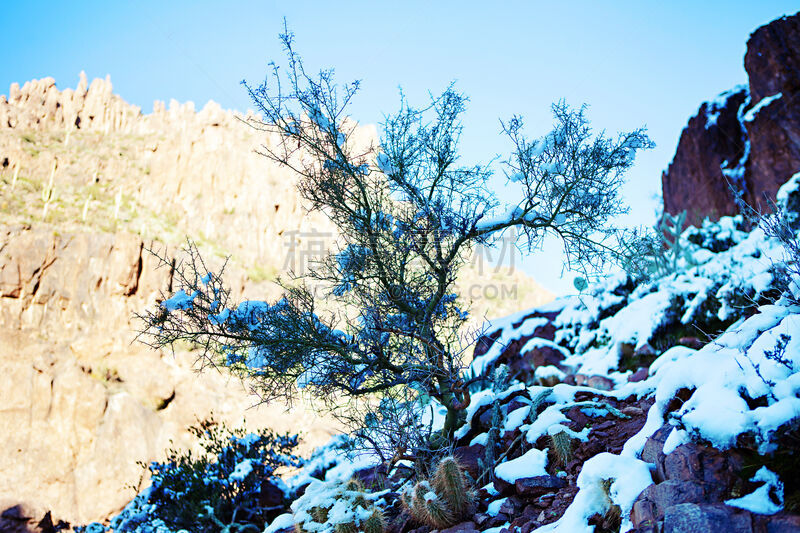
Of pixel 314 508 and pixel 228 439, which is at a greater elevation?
pixel 228 439

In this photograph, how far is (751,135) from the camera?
1137 cm

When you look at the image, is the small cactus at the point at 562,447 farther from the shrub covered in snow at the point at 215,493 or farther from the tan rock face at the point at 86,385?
the tan rock face at the point at 86,385

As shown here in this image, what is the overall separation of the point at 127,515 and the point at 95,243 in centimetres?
2855

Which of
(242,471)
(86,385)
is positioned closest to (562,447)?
(242,471)

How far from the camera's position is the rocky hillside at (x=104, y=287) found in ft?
76.8

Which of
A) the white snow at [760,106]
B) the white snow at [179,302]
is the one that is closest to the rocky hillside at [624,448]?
the white snow at [179,302]

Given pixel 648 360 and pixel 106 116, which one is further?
pixel 106 116

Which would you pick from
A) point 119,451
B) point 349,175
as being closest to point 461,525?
point 349,175

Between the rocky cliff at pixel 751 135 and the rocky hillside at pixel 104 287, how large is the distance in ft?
19.3

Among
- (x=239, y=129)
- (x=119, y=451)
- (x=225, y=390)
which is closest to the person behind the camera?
(x=119, y=451)

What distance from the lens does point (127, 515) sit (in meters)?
6.62

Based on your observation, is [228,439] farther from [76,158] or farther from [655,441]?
[76,158]

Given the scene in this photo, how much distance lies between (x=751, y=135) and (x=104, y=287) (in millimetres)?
31077

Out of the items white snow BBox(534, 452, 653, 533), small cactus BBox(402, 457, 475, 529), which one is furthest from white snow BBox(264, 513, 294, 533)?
white snow BBox(534, 452, 653, 533)
